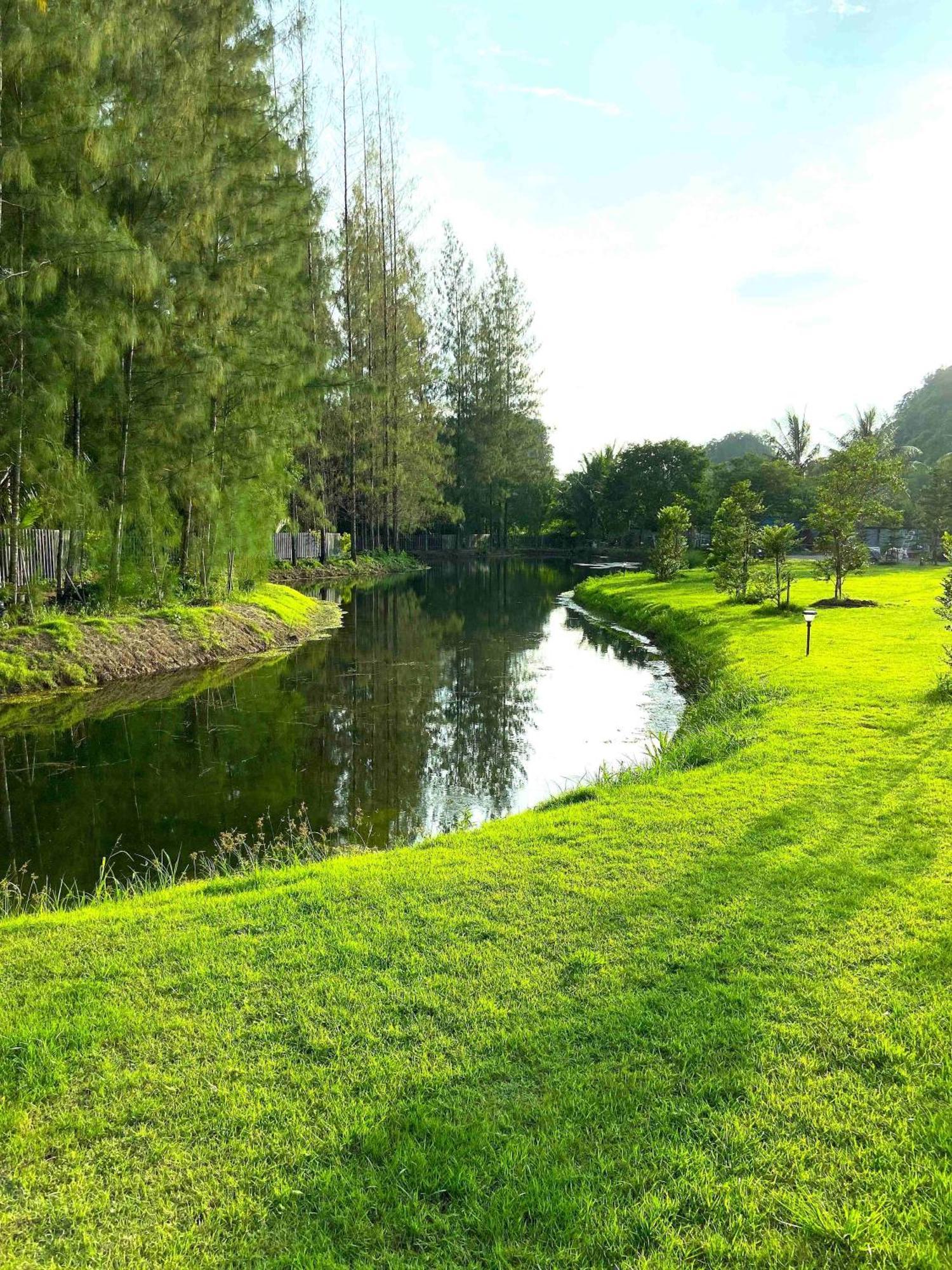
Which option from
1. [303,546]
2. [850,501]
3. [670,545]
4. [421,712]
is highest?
[850,501]

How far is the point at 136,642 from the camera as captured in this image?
587 inches

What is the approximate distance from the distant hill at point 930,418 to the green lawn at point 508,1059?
6832 centimetres

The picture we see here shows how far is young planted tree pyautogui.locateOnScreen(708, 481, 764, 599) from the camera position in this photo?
22641mm

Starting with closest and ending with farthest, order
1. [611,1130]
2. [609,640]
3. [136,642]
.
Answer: [611,1130] → [136,642] → [609,640]

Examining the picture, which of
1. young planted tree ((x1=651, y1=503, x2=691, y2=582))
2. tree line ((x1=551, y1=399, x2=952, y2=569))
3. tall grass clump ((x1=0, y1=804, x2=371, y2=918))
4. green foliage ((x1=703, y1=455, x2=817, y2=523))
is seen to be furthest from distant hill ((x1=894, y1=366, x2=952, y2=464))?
tall grass clump ((x1=0, y1=804, x2=371, y2=918))

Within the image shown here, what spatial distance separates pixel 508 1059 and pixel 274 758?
7.19 meters

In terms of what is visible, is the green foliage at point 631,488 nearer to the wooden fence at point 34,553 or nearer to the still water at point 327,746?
the still water at point 327,746

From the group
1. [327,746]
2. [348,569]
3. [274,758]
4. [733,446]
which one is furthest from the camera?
[733,446]

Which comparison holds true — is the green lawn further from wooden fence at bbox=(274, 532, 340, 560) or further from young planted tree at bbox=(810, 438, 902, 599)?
wooden fence at bbox=(274, 532, 340, 560)

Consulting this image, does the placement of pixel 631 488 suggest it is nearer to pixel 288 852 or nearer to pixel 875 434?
pixel 875 434

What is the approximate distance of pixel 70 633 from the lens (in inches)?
539

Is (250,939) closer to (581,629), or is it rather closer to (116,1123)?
(116,1123)

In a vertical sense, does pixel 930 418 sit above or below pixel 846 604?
above

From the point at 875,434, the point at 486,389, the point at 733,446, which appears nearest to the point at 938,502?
the point at 875,434
